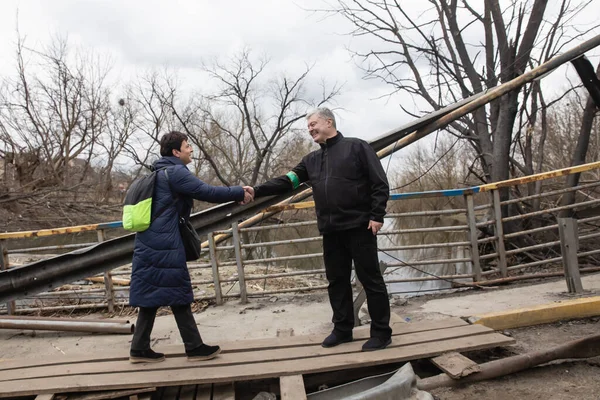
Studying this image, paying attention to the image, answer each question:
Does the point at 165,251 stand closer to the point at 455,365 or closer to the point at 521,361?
the point at 455,365

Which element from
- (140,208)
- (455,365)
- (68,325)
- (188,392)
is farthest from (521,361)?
(68,325)

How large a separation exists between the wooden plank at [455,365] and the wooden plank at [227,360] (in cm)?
25

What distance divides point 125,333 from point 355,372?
240 cm

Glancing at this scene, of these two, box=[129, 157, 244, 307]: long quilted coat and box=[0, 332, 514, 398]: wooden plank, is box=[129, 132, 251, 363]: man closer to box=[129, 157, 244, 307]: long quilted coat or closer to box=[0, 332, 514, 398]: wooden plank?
box=[129, 157, 244, 307]: long quilted coat

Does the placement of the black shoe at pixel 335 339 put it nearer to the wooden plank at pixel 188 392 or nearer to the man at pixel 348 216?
the man at pixel 348 216

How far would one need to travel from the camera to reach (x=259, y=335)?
12.6ft

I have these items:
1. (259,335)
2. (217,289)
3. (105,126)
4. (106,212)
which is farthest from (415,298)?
(105,126)

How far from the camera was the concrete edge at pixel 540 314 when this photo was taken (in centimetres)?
343

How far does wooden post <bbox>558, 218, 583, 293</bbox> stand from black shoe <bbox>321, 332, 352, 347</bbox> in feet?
7.91

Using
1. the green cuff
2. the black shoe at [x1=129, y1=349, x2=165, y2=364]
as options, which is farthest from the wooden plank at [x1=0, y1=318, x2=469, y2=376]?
the green cuff

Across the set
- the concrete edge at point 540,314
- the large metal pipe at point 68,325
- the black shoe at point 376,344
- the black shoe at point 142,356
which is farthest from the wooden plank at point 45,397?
the concrete edge at point 540,314

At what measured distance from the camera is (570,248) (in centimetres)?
396

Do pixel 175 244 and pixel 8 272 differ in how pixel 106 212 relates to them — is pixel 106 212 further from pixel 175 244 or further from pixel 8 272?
pixel 175 244

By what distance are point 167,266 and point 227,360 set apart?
77cm
